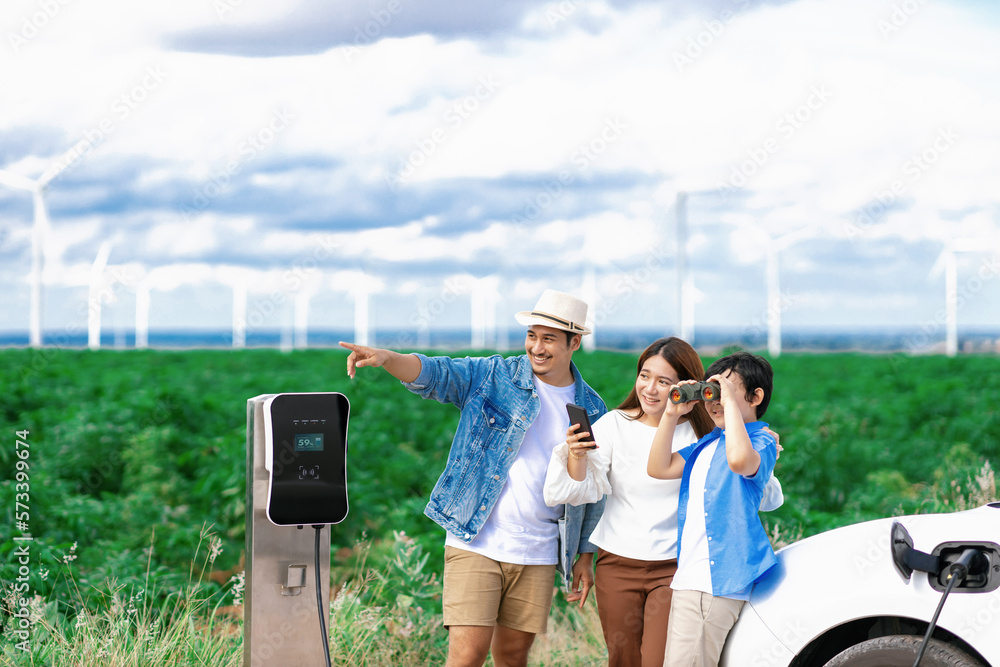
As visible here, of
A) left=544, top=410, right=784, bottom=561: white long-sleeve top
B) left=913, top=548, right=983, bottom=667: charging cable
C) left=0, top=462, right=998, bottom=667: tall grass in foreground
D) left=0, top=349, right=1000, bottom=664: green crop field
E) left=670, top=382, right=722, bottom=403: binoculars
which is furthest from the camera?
left=0, top=349, right=1000, bottom=664: green crop field

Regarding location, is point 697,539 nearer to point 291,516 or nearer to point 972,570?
point 972,570

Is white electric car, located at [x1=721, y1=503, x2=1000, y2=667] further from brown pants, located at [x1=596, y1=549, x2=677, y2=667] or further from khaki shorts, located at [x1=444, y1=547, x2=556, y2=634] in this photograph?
khaki shorts, located at [x1=444, y1=547, x2=556, y2=634]

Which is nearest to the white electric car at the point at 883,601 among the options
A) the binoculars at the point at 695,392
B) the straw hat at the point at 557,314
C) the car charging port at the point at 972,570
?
the car charging port at the point at 972,570

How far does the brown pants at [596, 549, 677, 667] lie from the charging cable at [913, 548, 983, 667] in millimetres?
957

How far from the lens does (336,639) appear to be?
4.68m

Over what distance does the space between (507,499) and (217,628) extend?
2498mm

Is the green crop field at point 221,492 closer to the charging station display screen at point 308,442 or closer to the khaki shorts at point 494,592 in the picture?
the khaki shorts at point 494,592

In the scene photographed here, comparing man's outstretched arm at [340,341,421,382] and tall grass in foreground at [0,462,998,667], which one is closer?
man's outstretched arm at [340,341,421,382]

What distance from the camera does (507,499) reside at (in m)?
3.84

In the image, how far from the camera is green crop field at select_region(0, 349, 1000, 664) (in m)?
5.12

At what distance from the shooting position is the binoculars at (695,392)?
3334mm

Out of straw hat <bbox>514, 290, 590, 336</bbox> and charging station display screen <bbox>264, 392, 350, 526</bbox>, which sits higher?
straw hat <bbox>514, 290, 590, 336</bbox>

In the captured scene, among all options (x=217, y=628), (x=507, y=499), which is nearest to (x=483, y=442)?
(x=507, y=499)

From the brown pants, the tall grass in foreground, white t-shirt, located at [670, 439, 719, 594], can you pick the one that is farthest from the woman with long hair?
the tall grass in foreground
